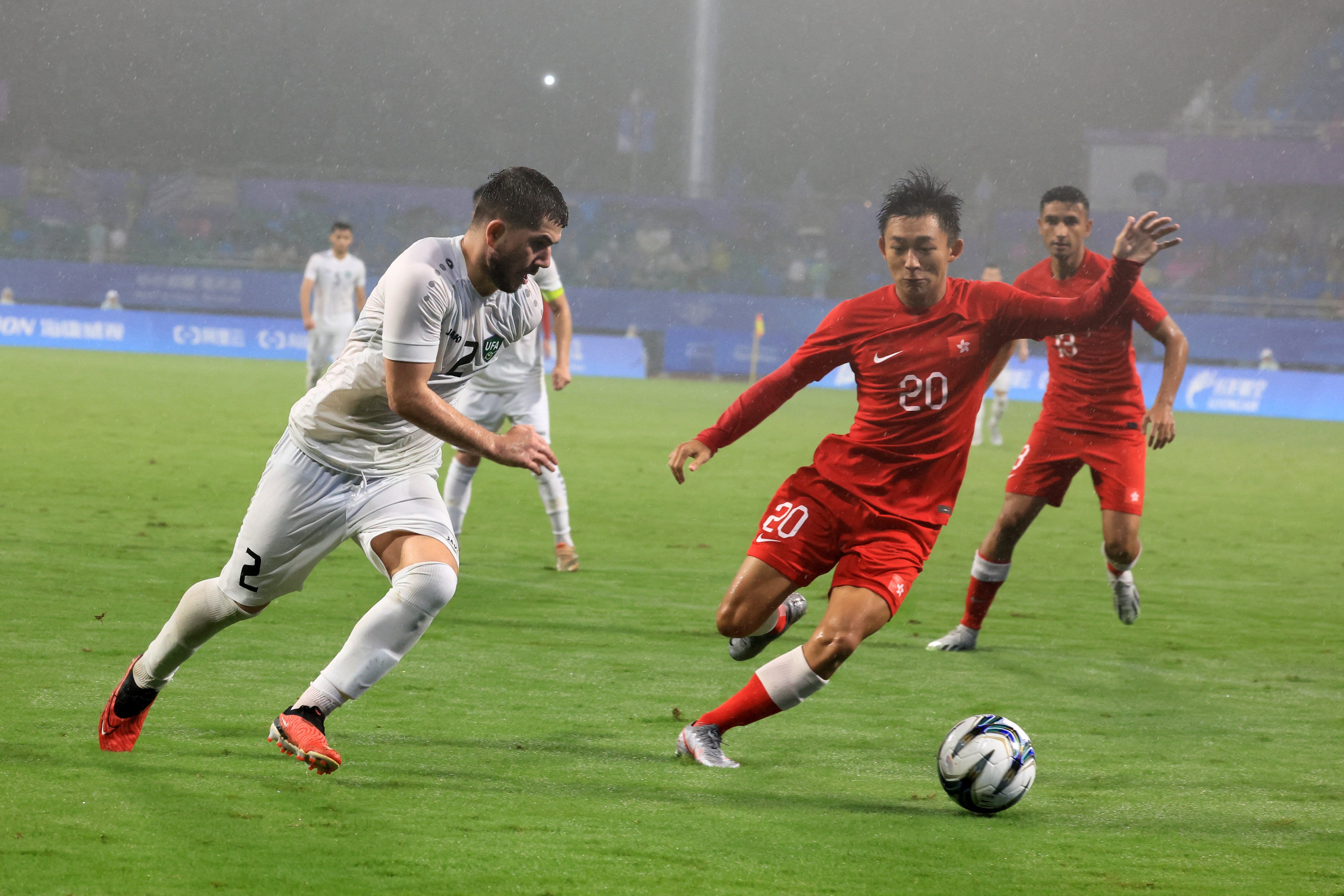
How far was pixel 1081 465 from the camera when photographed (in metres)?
6.87

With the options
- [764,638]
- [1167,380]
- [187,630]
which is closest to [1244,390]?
[1167,380]

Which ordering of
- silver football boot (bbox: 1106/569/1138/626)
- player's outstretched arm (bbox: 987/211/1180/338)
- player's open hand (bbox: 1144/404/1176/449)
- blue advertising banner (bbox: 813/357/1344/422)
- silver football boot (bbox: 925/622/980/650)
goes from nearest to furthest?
player's outstretched arm (bbox: 987/211/1180/338) < player's open hand (bbox: 1144/404/1176/449) < silver football boot (bbox: 925/622/980/650) < silver football boot (bbox: 1106/569/1138/626) < blue advertising banner (bbox: 813/357/1344/422)

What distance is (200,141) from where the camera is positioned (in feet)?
139

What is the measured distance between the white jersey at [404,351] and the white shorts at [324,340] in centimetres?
1191

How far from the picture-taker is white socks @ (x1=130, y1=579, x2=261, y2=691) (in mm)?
4117

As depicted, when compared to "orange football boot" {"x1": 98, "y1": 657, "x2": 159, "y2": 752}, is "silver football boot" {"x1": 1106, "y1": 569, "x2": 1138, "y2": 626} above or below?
below

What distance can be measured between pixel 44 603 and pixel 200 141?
130ft

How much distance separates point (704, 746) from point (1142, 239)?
235 centimetres

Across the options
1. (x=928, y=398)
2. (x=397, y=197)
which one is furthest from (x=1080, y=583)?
(x=397, y=197)

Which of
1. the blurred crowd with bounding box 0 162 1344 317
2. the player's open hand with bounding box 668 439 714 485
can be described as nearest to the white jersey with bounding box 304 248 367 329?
the player's open hand with bounding box 668 439 714 485

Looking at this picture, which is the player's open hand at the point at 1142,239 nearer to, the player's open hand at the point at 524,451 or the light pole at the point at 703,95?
the player's open hand at the point at 524,451

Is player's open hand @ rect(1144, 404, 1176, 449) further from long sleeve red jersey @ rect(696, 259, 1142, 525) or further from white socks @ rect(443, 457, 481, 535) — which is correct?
white socks @ rect(443, 457, 481, 535)

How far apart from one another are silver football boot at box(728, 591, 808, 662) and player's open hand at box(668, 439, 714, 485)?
83cm

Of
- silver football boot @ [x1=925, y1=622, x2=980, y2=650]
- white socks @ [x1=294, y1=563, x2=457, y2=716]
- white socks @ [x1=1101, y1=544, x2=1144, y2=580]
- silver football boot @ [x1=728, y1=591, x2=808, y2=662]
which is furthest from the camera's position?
white socks @ [x1=1101, y1=544, x2=1144, y2=580]
